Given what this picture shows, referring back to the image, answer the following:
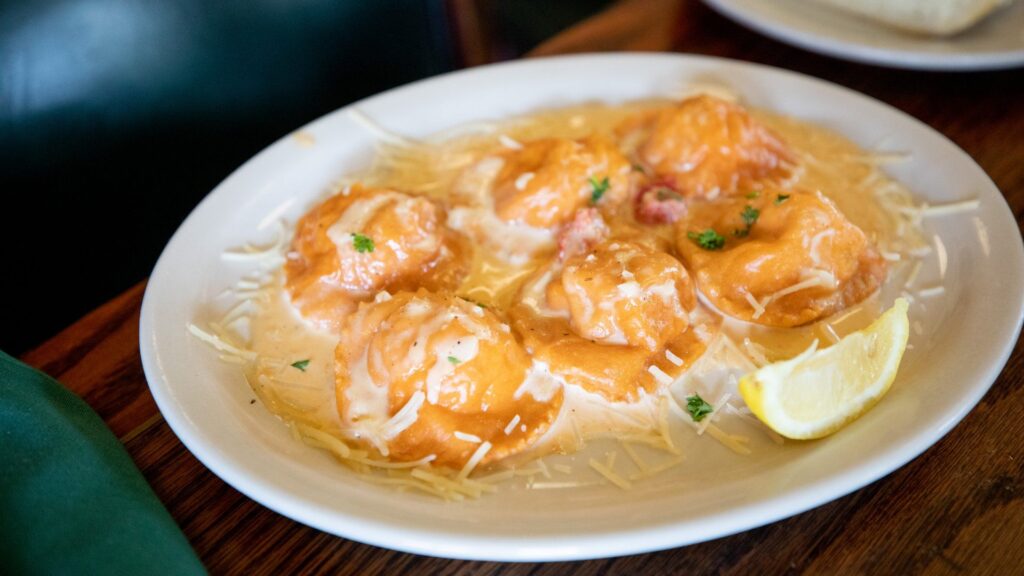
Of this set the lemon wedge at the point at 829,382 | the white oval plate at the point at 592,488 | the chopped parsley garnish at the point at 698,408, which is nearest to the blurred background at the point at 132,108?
the white oval plate at the point at 592,488

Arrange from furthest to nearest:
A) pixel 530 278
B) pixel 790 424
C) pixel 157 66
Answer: pixel 157 66 < pixel 530 278 < pixel 790 424

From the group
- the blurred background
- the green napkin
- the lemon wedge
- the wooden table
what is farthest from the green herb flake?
the blurred background

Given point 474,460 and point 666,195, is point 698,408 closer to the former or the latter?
point 474,460

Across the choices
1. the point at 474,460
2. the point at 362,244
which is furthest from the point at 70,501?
the point at 362,244

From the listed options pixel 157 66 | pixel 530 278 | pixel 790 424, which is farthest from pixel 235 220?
pixel 790 424

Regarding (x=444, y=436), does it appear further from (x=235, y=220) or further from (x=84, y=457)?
(x=235, y=220)

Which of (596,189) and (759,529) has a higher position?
(596,189)

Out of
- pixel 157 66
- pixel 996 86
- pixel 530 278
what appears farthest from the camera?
pixel 157 66
